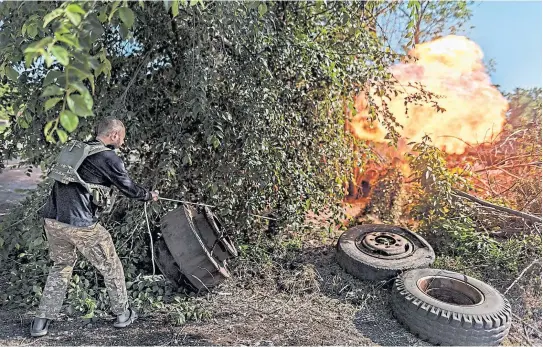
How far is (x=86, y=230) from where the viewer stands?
346 centimetres

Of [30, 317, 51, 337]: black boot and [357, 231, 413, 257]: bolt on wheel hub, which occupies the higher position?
[357, 231, 413, 257]: bolt on wheel hub

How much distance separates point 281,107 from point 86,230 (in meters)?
2.33

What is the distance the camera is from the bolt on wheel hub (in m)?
4.87

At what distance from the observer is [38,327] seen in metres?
3.54

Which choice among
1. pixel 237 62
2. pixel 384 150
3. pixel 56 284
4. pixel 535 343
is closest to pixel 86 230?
pixel 56 284

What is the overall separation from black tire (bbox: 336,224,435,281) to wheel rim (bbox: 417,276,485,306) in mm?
268

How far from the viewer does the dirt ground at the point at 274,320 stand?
11.8 feet

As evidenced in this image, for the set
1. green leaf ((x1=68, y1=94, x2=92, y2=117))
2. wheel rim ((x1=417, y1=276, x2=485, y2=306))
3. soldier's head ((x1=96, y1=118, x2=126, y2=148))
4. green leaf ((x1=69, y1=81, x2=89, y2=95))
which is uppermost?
green leaf ((x1=69, y1=81, x2=89, y2=95))

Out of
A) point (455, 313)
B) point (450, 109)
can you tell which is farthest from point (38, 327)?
point (450, 109)

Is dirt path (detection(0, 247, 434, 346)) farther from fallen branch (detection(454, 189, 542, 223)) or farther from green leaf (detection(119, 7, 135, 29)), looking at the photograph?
green leaf (detection(119, 7, 135, 29))

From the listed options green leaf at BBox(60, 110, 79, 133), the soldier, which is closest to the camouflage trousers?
the soldier

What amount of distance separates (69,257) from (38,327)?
0.64 meters

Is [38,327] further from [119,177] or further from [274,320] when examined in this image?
[274,320]

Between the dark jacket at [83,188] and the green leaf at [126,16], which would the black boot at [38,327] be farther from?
the green leaf at [126,16]
